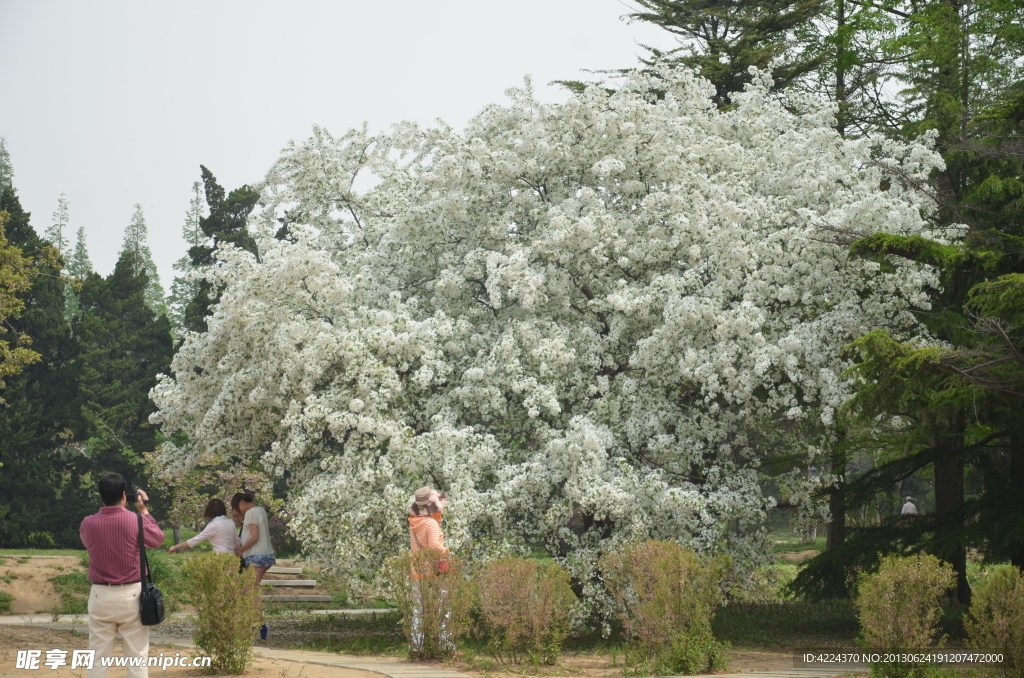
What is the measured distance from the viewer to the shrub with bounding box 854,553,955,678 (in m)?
7.21

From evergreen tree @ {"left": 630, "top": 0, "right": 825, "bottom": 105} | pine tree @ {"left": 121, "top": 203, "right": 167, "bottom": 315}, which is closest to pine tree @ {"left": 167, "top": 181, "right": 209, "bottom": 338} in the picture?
pine tree @ {"left": 121, "top": 203, "right": 167, "bottom": 315}

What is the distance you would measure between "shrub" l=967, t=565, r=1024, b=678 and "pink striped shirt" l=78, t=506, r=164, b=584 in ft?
20.3

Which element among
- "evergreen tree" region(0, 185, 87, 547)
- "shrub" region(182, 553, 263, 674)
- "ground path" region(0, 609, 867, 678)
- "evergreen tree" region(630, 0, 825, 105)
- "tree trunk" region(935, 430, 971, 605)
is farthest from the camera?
"evergreen tree" region(0, 185, 87, 547)

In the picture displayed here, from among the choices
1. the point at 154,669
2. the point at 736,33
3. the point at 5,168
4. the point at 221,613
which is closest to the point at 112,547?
Result: the point at 221,613

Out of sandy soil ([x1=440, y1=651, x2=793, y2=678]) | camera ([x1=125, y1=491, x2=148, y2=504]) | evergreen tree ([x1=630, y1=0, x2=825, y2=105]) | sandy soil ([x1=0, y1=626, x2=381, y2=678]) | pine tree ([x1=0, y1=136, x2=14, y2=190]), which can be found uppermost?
pine tree ([x1=0, y1=136, x2=14, y2=190])

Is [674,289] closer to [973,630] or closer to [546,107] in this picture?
[546,107]

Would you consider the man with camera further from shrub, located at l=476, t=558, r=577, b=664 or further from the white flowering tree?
the white flowering tree

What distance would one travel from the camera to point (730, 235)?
41.7ft

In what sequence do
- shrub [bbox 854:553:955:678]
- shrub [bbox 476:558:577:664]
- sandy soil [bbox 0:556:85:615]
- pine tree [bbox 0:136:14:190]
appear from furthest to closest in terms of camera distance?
pine tree [bbox 0:136:14:190] → sandy soil [bbox 0:556:85:615] → shrub [bbox 476:558:577:664] → shrub [bbox 854:553:955:678]

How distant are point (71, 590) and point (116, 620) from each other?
1179cm

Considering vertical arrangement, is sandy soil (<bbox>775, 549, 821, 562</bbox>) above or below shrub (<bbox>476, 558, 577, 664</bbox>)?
below

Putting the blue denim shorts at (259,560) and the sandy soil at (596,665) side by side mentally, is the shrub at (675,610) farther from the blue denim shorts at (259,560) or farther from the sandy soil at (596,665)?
the blue denim shorts at (259,560)

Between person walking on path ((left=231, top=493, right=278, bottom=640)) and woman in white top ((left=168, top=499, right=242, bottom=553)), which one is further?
person walking on path ((left=231, top=493, right=278, bottom=640))

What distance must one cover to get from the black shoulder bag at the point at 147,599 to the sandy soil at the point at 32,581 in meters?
9.70
